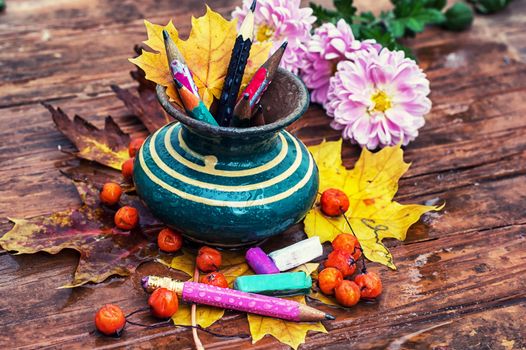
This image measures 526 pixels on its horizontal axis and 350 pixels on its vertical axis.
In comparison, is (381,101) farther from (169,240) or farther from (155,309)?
(155,309)

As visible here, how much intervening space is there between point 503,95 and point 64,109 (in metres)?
0.92

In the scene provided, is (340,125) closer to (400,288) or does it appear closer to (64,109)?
(400,288)

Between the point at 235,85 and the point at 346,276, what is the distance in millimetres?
309

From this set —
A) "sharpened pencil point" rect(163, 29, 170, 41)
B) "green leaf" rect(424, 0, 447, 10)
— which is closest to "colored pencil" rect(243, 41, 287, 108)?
"sharpened pencil point" rect(163, 29, 170, 41)

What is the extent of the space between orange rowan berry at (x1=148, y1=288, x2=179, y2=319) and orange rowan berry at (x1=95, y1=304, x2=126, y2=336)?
4cm

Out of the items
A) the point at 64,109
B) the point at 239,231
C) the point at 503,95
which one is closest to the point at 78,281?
the point at 239,231

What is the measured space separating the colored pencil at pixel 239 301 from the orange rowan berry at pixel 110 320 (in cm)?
6

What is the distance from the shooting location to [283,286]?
2.95ft


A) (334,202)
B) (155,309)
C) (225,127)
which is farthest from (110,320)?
(334,202)

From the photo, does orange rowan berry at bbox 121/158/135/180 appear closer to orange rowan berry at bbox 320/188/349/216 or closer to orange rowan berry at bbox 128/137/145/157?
orange rowan berry at bbox 128/137/145/157

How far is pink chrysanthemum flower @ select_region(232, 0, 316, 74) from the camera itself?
1282 millimetres

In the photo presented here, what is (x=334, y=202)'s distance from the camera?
1.04 meters

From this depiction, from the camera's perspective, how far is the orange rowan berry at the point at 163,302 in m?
0.85

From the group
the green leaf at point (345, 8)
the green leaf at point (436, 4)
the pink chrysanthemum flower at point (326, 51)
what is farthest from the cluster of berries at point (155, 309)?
the green leaf at point (436, 4)
